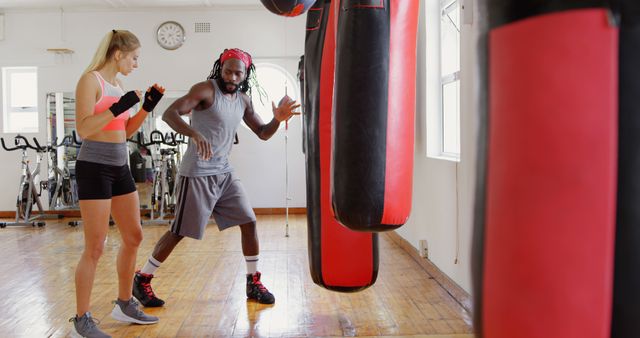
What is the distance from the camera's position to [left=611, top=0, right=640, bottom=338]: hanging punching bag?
637 mm

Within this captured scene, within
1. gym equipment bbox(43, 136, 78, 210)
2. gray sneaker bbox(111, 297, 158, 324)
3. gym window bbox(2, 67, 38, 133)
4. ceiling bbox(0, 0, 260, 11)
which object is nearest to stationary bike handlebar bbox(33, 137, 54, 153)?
gym equipment bbox(43, 136, 78, 210)

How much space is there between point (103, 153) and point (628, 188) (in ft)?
7.64

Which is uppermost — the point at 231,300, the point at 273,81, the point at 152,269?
the point at 273,81

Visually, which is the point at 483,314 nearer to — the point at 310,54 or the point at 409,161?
the point at 409,161

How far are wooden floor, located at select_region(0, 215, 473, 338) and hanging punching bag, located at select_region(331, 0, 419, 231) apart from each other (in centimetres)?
133

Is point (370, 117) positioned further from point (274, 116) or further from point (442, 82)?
point (442, 82)

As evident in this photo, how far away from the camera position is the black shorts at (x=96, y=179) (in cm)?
255

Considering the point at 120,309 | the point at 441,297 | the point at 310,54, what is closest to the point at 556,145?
the point at 310,54

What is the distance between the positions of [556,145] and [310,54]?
1.81 meters

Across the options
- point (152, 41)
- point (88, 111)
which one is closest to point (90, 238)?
point (88, 111)

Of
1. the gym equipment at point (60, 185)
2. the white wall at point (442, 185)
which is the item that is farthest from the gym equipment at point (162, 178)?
the white wall at point (442, 185)

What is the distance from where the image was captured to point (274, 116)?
321 centimetres

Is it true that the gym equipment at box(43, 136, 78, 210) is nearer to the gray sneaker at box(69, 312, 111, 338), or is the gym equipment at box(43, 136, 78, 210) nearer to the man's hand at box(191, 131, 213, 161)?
the man's hand at box(191, 131, 213, 161)

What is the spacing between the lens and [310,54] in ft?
7.78
